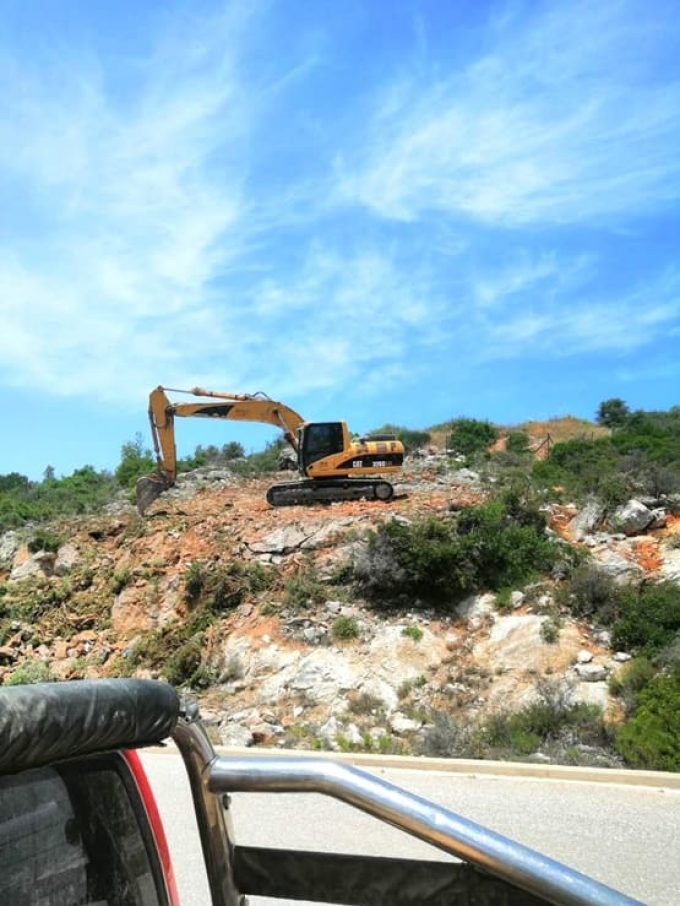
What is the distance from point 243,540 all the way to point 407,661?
6.52m

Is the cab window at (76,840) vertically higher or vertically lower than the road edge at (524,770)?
higher

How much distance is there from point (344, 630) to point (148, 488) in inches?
372

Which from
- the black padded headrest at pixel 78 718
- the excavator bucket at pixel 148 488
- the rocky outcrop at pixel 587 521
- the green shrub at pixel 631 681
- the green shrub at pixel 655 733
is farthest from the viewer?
the excavator bucket at pixel 148 488

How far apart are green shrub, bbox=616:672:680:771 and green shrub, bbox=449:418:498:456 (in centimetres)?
2403

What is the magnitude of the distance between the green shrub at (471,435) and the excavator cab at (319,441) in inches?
498

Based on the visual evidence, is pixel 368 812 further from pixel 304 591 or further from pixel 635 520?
pixel 635 520

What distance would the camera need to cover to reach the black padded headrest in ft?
5.07

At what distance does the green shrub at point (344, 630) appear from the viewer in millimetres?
15164

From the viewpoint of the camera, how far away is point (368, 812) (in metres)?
1.86

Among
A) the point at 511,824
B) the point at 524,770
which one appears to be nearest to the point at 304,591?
the point at 524,770

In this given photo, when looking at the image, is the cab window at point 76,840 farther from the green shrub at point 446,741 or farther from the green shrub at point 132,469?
the green shrub at point 132,469

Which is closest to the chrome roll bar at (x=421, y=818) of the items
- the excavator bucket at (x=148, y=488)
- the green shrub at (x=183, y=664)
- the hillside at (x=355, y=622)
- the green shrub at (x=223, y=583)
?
the hillside at (x=355, y=622)

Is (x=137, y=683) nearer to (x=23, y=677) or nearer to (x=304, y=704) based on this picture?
(x=304, y=704)

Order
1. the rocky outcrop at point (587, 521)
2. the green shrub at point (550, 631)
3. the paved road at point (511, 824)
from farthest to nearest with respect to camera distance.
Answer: the rocky outcrop at point (587, 521)
the green shrub at point (550, 631)
the paved road at point (511, 824)
